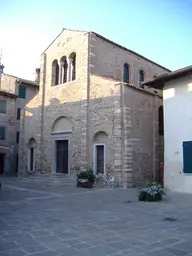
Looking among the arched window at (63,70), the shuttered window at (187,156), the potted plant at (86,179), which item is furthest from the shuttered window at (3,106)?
the shuttered window at (187,156)

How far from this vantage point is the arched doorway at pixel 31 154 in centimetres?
2017

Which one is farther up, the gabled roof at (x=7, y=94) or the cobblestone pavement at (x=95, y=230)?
the gabled roof at (x=7, y=94)

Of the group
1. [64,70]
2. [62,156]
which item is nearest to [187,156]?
[62,156]

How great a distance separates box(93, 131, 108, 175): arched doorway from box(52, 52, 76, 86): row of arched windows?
4.90 metres

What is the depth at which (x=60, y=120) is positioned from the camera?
1845cm

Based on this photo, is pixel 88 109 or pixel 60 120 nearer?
pixel 88 109

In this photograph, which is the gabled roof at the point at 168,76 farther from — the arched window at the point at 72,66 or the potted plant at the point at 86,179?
the arched window at the point at 72,66

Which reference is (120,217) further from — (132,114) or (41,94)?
(41,94)

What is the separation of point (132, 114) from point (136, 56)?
23.4 feet

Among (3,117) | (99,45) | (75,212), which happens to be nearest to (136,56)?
(99,45)

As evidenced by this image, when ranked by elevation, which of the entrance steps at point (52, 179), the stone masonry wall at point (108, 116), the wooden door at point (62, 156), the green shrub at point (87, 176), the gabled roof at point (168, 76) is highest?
the gabled roof at point (168, 76)

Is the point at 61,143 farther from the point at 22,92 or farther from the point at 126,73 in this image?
the point at 22,92

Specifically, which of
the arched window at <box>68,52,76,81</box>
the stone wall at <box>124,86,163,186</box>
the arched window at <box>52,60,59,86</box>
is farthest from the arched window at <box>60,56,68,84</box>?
the stone wall at <box>124,86,163,186</box>

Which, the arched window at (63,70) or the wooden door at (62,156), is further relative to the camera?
the arched window at (63,70)
